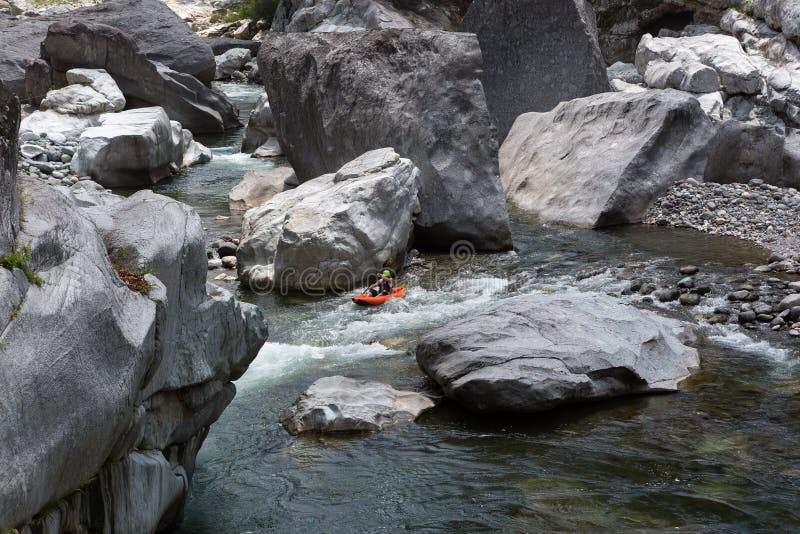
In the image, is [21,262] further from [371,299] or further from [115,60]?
[115,60]

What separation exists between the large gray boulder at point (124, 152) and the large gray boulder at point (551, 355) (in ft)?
37.5

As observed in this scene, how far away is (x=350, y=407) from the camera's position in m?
7.77

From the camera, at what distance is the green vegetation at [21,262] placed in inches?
167

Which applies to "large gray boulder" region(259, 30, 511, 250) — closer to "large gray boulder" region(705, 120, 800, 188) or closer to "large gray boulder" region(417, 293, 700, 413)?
"large gray boulder" region(417, 293, 700, 413)

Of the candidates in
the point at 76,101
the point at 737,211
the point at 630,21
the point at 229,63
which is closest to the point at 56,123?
the point at 76,101

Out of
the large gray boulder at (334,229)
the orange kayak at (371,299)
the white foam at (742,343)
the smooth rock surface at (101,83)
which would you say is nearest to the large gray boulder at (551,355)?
the white foam at (742,343)

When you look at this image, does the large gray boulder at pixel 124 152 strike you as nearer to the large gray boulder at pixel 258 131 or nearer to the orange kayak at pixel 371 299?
the large gray boulder at pixel 258 131

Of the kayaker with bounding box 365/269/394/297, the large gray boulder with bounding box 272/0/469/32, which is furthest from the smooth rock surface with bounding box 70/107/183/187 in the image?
the large gray boulder with bounding box 272/0/469/32

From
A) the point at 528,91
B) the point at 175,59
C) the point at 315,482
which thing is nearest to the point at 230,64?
the point at 175,59

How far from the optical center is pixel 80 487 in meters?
4.58

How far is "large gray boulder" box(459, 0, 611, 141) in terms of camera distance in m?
18.8

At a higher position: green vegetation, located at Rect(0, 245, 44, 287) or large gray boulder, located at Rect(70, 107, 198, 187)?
green vegetation, located at Rect(0, 245, 44, 287)

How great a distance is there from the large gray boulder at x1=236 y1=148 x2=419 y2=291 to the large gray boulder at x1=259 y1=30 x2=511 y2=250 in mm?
737

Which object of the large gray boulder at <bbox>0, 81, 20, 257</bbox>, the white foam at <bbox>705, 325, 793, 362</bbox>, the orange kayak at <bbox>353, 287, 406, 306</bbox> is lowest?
the orange kayak at <bbox>353, 287, 406, 306</bbox>
